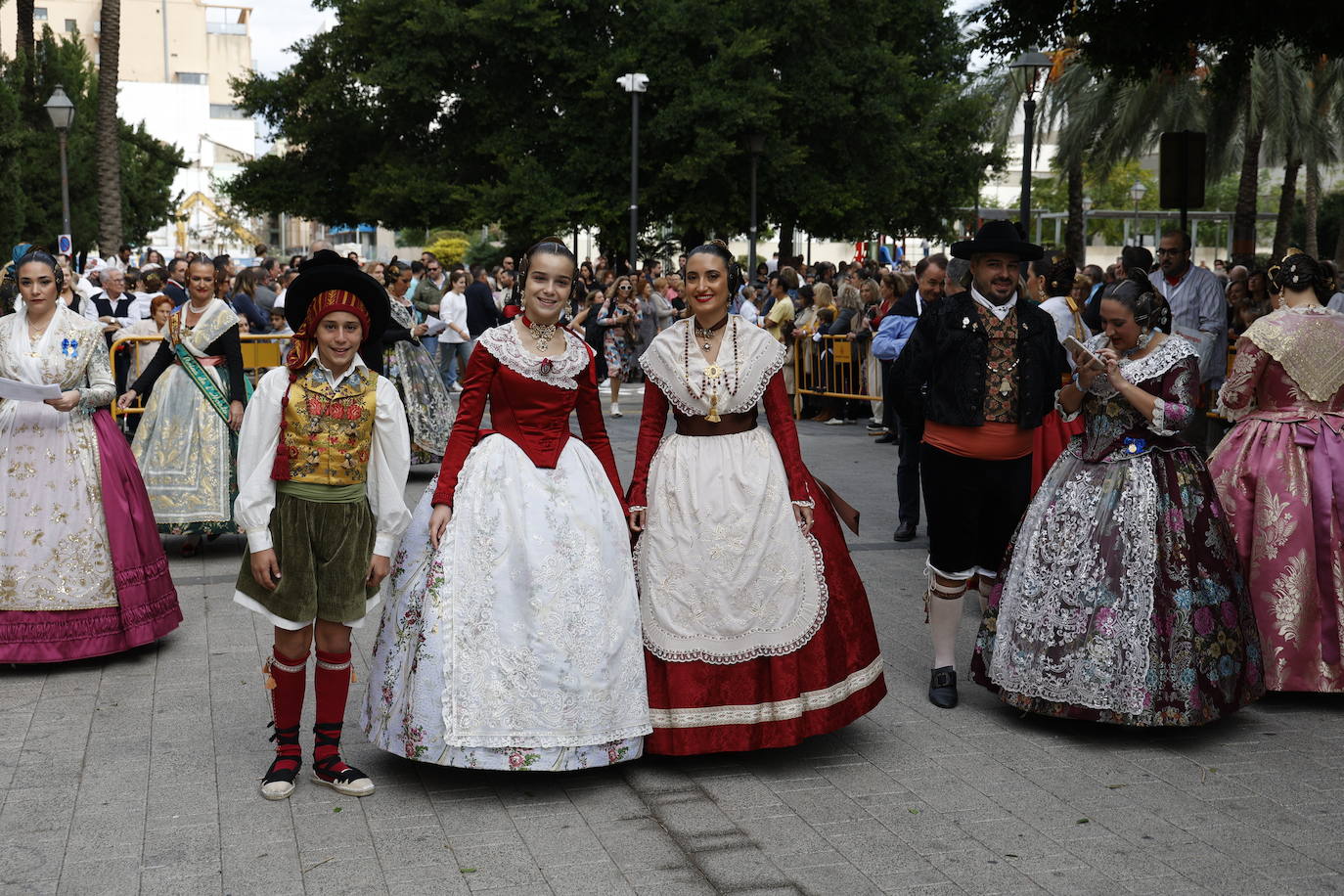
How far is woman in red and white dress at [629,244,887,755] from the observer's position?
504cm

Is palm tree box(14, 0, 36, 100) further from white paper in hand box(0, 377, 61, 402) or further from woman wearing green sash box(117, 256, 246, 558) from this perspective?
white paper in hand box(0, 377, 61, 402)

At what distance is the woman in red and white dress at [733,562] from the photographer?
16.5 ft

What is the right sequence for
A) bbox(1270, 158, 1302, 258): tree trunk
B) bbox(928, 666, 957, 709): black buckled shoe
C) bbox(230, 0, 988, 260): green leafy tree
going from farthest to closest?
bbox(230, 0, 988, 260): green leafy tree, bbox(1270, 158, 1302, 258): tree trunk, bbox(928, 666, 957, 709): black buckled shoe

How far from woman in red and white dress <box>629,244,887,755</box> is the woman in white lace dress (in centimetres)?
71

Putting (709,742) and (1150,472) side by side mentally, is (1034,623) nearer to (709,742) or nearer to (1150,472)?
(1150,472)

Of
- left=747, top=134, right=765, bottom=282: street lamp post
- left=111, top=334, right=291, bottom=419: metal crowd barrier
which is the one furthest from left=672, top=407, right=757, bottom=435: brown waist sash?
left=747, top=134, right=765, bottom=282: street lamp post

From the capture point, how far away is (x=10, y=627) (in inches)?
254

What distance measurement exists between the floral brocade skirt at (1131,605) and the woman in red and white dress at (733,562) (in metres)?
0.68

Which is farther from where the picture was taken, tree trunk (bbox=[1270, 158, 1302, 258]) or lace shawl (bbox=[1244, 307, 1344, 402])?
tree trunk (bbox=[1270, 158, 1302, 258])

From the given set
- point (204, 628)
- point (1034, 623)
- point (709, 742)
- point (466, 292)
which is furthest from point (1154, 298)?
point (466, 292)

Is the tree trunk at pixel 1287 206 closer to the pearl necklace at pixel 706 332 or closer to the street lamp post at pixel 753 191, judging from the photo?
the street lamp post at pixel 753 191

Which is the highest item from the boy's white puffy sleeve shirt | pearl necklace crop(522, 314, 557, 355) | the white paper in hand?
pearl necklace crop(522, 314, 557, 355)

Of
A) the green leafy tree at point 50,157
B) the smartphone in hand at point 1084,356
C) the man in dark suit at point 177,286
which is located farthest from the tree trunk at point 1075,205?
the smartphone in hand at point 1084,356

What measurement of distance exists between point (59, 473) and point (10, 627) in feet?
2.39
